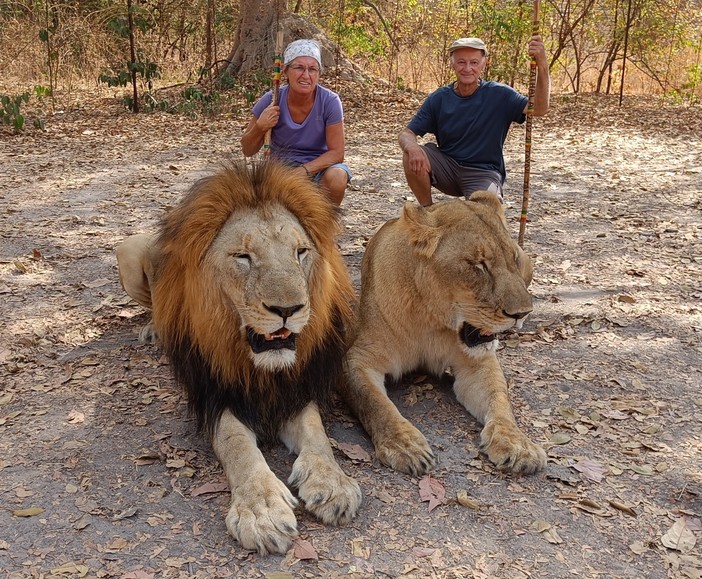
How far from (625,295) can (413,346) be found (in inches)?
78.1

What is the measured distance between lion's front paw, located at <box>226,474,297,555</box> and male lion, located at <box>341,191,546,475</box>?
0.56 m

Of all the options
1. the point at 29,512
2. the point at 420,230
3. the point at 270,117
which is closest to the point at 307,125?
the point at 270,117

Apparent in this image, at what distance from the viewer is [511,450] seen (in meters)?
2.77

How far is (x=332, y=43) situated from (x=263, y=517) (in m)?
11.9

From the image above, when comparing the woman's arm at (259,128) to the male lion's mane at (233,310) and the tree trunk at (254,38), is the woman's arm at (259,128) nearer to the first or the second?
the male lion's mane at (233,310)

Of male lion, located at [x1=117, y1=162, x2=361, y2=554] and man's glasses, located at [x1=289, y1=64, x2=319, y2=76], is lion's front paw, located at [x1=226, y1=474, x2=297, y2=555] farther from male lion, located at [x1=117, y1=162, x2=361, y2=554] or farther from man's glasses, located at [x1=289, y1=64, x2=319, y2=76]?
man's glasses, located at [x1=289, y1=64, x2=319, y2=76]

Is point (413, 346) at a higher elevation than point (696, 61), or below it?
below

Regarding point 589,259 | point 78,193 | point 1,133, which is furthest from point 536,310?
point 1,133

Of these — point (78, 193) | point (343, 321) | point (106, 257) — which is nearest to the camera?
point (343, 321)

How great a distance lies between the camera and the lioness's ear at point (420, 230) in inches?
121

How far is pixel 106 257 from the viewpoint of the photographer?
5230mm

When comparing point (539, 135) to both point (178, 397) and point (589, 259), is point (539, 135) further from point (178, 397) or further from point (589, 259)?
point (178, 397)

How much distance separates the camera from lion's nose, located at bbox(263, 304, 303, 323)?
2344 millimetres

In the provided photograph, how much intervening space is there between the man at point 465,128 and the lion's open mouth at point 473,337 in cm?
214
